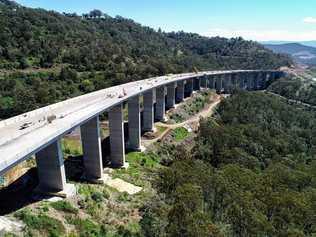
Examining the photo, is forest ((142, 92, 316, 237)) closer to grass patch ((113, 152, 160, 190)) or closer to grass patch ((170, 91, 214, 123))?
grass patch ((113, 152, 160, 190))

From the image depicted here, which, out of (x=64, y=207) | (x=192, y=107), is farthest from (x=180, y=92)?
(x=64, y=207)

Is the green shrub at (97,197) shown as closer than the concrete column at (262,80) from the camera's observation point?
Yes

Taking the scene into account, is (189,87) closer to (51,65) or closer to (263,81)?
(51,65)

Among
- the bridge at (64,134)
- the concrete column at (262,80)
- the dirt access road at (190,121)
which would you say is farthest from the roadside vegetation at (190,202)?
the concrete column at (262,80)

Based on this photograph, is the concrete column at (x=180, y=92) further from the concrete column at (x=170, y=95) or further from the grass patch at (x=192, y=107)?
the concrete column at (x=170, y=95)

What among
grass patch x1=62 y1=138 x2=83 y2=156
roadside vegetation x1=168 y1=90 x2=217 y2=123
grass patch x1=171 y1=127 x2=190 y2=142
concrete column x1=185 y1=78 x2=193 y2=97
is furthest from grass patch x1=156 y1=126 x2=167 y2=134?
concrete column x1=185 y1=78 x2=193 y2=97
